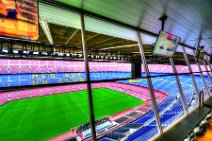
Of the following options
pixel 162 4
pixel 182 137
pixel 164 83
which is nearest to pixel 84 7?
pixel 162 4

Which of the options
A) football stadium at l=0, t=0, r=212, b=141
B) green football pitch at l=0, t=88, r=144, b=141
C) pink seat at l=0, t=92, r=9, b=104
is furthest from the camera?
pink seat at l=0, t=92, r=9, b=104

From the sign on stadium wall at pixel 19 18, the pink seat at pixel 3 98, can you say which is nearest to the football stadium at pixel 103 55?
the sign on stadium wall at pixel 19 18

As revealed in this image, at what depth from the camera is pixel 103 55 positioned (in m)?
11.8

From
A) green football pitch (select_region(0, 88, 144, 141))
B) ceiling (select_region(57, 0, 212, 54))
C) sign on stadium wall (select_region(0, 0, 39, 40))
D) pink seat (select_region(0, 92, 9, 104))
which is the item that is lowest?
green football pitch (select_region(0, 88, 144, 141))

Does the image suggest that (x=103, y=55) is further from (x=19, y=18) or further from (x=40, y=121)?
(x=19, y=18)

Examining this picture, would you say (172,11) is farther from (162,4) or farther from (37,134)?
(37,134)

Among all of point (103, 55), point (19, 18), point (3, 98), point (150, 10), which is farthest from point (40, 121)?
point (150, 10)

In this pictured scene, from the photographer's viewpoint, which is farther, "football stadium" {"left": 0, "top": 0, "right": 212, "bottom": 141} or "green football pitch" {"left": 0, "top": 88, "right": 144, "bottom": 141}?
"green football pitch" {"left": 0, "top": 88, "right": 144, "bottom": 141}

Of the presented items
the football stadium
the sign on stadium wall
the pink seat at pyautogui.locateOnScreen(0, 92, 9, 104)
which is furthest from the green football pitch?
the sign on stadium wall

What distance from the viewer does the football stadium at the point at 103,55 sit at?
5.65 ft

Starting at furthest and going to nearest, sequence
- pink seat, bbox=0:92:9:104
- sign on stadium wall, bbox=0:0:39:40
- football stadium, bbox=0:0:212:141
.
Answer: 1. pink seat, bbox=0:92:9:104
2. football stadium, bbox=0:0:212:141
3. sign on stadium wall, bbox=0:0:39:40

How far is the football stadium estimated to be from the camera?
5.65 feet

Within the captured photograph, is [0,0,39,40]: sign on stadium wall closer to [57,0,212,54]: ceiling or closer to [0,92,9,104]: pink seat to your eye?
[57,0,212,54]: ceiling

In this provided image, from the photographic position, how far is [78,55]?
9.80 metres
